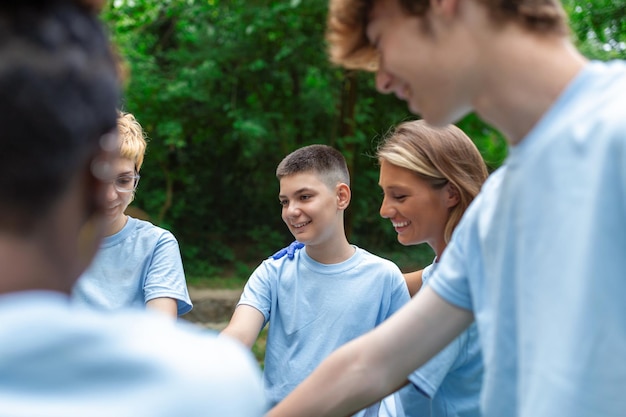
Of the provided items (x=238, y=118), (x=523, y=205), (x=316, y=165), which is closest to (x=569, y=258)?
(x=523, y=205)

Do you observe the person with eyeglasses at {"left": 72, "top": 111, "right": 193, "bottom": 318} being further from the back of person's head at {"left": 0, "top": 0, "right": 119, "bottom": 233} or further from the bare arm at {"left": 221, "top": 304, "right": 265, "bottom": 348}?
the back of person's head at {"left": 0, "top": 0, "right": 119, "bottom": 233}

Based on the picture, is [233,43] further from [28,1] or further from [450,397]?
[28,1]

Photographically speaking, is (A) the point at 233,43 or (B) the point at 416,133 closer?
(B) the point at 416,133

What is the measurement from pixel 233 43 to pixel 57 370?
32.2ft

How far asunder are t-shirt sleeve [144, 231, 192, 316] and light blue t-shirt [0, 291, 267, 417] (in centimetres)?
232

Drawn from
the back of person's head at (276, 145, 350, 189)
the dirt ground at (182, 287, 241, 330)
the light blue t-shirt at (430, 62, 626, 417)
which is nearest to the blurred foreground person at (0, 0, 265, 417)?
the light blue t-shirt at (430, 62, 626, 417)

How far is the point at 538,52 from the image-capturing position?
1.48 m

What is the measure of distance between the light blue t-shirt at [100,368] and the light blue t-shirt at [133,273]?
92.1 inches

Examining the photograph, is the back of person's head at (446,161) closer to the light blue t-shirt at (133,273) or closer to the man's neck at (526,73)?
the light blue t-shirt at (133,273)

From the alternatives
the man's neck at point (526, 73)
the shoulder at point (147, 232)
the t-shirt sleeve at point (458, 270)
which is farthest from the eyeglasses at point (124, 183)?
the man's neck at point (526, 73)

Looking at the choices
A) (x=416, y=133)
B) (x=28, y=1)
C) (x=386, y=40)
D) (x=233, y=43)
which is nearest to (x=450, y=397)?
Answer: (x=416, y=133)

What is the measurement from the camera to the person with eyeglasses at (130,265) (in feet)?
10.2

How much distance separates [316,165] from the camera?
393cm

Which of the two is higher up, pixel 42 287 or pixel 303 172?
pixel 303 172
